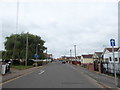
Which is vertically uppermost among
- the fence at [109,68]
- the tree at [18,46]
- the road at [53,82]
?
the tree at [18,46]

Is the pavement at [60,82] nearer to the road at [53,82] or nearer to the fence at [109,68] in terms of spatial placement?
the road at [53,82]

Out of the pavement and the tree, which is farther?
the tree

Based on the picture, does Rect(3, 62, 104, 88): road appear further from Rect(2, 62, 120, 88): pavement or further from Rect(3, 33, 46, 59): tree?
Rect(3, 33, 46, 59): tree

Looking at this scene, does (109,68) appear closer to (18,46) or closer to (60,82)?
(60,82)

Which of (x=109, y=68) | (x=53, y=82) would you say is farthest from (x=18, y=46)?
(x=53, y=82)

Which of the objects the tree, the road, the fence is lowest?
the road

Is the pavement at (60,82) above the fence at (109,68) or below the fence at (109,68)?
below

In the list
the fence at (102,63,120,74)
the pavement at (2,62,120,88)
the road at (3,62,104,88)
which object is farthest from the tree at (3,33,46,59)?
the road at (3,62,104,88)

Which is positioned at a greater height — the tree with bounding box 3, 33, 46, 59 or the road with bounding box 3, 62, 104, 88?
the tree with bounding box 3, 33, 46, 59

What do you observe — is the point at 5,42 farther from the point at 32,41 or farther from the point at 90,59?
the point at 90,59

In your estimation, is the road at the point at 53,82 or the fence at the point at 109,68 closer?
the road at the point at 53,82

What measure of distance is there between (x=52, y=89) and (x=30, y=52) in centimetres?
4282

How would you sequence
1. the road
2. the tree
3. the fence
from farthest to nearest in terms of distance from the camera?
1. the tree
2. the fence
3. the road

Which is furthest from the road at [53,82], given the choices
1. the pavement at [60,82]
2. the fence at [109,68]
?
the fence at [109,68]
